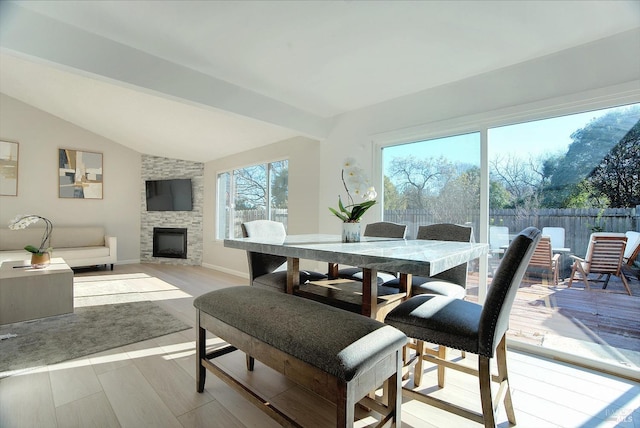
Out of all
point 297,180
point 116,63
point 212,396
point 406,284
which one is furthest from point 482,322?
point 297,180

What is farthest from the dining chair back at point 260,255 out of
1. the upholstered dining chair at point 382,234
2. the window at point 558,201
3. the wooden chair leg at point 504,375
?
the window at point 558,201

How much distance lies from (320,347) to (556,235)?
7.78ft

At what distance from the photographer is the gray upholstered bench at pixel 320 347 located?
1022 mm

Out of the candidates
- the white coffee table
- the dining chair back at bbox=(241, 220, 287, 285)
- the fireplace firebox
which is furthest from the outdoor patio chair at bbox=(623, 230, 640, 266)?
the fireplace firebox

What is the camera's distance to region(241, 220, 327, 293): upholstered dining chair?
6.86 feet

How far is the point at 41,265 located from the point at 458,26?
473 centimetres

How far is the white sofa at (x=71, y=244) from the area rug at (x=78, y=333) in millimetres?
2378

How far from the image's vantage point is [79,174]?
19.0 feet

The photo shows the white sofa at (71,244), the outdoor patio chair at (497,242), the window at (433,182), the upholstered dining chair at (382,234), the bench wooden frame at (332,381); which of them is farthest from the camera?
the white sofa at (71,244)

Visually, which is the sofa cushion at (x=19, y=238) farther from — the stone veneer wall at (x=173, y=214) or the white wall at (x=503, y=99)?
the white wall at (x=503, y=99)

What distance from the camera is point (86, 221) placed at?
5.90 metres

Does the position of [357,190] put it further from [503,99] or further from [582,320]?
[582,320]

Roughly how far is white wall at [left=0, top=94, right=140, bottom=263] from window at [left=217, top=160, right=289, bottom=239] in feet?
6.93

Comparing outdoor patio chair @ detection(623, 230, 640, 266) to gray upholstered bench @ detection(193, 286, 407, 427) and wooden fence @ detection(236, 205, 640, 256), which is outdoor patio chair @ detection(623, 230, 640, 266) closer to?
wooden fence @ detection(236, 205, 640, 256)
